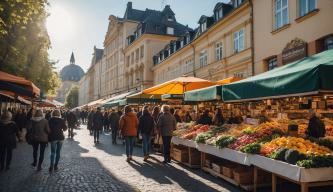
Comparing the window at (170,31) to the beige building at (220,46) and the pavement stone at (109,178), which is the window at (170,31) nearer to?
the beige building at (220,46)

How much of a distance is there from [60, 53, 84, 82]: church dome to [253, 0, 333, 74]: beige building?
151 m

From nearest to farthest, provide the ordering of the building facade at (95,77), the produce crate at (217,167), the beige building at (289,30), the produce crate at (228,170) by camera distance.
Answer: the produce crate at (228,170) → the produce crate at (217,167) → the beige building at (289,30) → the building facade at (95,77)

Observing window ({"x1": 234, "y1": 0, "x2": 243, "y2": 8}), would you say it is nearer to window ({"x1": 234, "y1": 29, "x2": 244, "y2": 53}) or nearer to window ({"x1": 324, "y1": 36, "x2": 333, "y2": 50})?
window ({"x1": 234, "y1": 29, "x2": 244, "y2": 53})

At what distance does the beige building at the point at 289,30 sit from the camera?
1605 cm

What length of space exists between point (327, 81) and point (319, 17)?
11.2 meters

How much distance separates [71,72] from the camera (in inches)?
6585

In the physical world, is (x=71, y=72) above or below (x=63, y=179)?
above

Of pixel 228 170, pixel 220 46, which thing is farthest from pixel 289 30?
pixel 228 170

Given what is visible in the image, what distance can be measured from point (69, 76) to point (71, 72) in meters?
2.33

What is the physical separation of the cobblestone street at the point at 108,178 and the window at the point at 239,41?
1396 cm

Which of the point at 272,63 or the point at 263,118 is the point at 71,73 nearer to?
the point at 272,63

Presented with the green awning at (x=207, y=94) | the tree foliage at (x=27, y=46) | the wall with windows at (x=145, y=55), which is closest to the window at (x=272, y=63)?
the green awning at (x=207, y=94)

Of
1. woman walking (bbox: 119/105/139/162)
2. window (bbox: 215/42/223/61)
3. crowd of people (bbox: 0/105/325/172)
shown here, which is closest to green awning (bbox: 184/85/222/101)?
crowd of people (bbox: 0/105/325/172)

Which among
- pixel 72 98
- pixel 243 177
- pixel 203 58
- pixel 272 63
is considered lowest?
pixel 243 177
